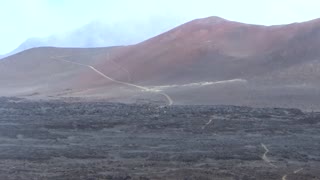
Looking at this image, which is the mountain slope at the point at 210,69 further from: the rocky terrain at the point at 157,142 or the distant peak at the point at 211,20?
the rocky terrain at the point at 157,142

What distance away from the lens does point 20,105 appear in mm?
33562

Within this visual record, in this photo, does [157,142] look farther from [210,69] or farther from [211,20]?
[211,20]

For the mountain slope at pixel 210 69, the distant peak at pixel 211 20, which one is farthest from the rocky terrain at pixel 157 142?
the distant peak at pixel 211 20

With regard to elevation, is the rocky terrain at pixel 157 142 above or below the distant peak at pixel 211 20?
below

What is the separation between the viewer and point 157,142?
2102 cm

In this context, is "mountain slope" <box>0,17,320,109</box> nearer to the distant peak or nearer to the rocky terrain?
the distant peak

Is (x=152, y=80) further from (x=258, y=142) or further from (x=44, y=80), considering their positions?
(x=258, y=142)

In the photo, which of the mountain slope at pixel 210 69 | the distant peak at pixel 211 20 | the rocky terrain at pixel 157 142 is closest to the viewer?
the rocky terrain at pixel 157 142

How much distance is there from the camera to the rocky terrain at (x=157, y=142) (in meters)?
15.4

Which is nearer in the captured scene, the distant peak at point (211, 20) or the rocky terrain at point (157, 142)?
the rocky terrain at point (157, 142)

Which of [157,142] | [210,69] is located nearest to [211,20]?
[210,69]

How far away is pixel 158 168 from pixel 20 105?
19116mm

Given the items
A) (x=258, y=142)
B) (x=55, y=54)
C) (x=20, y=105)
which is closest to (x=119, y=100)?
(x=20, y=105)

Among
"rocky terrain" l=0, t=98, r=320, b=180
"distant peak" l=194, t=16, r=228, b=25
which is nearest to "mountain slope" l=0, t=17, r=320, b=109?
"distant peak" l=194, t=16, r=228, b=25
